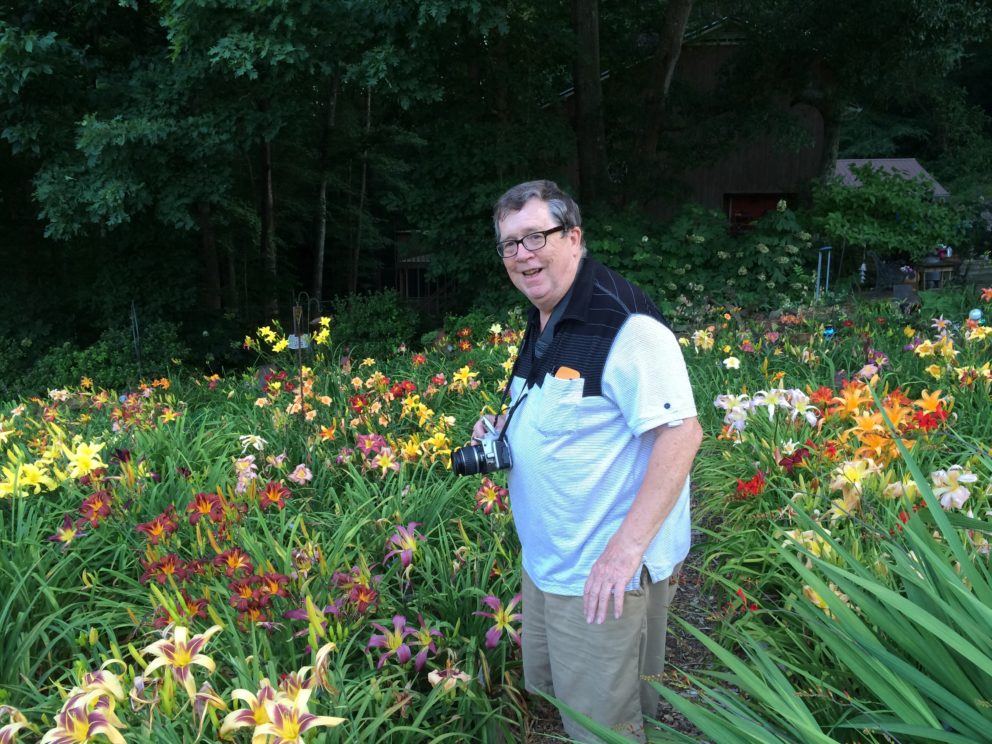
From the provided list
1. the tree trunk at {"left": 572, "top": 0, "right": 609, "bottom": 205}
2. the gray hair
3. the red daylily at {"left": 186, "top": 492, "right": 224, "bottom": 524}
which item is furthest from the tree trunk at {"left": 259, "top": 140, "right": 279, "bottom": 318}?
the gray hair

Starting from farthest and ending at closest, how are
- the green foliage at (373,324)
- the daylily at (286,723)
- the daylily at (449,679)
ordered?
1. the green foliage at (373,324)
2. the daylily at (449,679)
3. the daylily at (286,723)

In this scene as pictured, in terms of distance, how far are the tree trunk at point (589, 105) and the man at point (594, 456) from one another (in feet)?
33.3

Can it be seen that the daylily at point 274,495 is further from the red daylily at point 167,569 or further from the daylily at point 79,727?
the daylily at point 79,727

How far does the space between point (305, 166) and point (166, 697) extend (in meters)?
16.8

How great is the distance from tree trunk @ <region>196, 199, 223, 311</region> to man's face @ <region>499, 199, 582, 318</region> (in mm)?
11909

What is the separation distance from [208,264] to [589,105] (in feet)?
22.6

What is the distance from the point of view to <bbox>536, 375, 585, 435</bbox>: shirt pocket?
5.50ft

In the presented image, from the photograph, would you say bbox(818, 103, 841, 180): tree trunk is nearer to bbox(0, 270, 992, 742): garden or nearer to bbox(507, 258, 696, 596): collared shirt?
bbox(0, 270, 992, 742): garden

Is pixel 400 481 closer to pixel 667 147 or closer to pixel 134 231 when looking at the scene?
pixel 134 231

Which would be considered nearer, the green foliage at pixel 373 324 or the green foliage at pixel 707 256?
the green foliage at pixel 707 256

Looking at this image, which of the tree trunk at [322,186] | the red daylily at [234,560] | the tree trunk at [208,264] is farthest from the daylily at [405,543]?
the tree trunk at [322,186]

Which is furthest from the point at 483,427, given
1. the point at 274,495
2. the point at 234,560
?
the point at 274,495

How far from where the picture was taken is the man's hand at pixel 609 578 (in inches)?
63.1

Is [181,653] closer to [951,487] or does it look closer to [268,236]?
[951,487]
